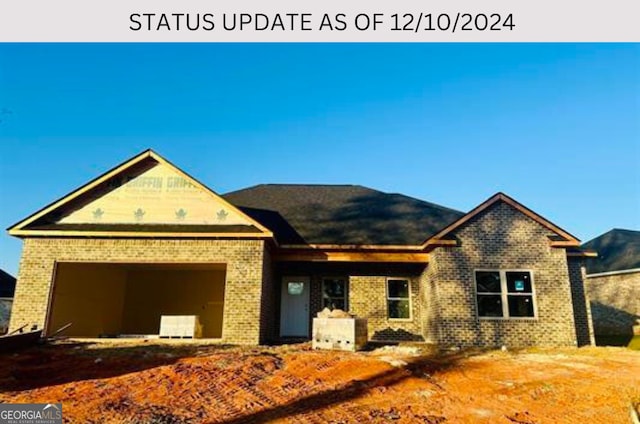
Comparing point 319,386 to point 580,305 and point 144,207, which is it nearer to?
point 144,207

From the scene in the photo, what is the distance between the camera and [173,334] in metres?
13.9

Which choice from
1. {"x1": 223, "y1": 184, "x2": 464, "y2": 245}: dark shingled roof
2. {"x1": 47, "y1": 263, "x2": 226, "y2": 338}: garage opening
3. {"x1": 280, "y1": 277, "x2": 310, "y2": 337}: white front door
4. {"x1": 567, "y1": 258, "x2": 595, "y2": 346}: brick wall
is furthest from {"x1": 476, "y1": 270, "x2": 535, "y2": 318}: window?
{"x1": 47, "y1": 263, "x2": 226, "y2": 338}: garage opening

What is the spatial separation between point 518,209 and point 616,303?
13299 mm

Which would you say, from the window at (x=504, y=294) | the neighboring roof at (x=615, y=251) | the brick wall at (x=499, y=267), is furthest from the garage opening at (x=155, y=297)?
the neighboring roof at (x=615, y=251)

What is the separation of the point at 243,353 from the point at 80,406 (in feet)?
15.0

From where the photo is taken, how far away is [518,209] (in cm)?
1450

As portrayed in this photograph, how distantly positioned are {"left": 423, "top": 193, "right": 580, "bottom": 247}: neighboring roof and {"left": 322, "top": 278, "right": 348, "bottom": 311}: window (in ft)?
12.9

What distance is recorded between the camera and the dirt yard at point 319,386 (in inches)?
259

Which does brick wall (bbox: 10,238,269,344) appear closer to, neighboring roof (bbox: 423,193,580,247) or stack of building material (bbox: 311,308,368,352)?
stack of building material (bbox: 311,308,368,352)

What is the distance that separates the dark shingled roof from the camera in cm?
1617

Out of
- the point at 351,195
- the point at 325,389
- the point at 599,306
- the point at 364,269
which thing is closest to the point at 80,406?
the point at 325,389

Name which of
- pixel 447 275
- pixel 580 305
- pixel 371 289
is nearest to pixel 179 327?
pixel 371 289

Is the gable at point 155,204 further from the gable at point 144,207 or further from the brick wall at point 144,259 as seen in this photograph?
the brick wall at point 144,259

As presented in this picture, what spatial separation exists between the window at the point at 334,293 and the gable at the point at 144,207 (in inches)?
175
